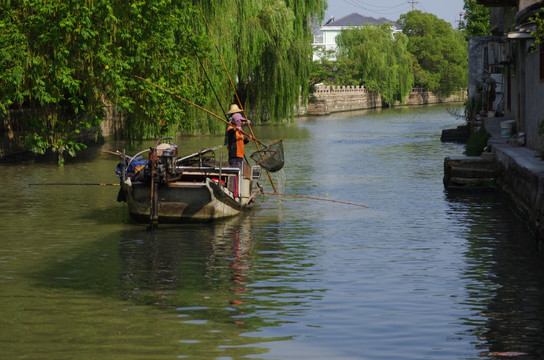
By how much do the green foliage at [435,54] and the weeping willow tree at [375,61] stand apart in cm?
1421

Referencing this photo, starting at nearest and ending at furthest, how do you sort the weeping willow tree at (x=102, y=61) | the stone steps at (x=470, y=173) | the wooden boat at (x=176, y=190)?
the wooden boat at (x=176, y=190)
the stone steps at (x=470, y=173)
the weeping willow tree at (x=102, y=61)

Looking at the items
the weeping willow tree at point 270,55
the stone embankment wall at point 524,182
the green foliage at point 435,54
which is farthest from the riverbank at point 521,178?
the green foliage at point 435,54

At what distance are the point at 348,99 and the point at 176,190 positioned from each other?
248 feet

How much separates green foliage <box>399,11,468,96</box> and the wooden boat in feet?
305

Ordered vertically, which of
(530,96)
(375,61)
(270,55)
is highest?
(375,61)

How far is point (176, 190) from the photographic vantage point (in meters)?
17.6

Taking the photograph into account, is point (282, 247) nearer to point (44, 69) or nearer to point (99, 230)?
point (99, 230)

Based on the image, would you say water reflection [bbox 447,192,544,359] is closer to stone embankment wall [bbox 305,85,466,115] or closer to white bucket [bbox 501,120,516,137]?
white bucket [bbox 501,120,516,137]

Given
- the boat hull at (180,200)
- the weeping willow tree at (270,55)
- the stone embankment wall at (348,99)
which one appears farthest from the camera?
the stone embankment wall at (348,99)

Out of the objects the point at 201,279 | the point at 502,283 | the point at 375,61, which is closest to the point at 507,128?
the point at 502,283

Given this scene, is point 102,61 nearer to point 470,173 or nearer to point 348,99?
point 470,173

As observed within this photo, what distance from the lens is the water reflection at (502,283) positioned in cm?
955

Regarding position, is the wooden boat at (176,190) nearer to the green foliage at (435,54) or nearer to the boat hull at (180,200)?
the boat hull at (180,200)

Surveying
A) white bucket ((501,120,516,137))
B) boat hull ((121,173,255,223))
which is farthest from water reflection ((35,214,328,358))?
white bucket ((501,120,516,137))
